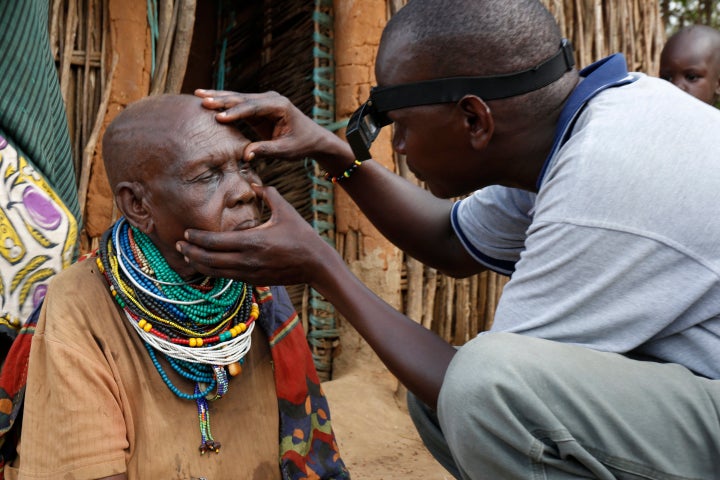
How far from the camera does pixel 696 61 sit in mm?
4848

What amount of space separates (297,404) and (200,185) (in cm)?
78

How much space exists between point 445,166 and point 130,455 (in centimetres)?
124

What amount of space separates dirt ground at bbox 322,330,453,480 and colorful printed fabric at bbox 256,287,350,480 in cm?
118

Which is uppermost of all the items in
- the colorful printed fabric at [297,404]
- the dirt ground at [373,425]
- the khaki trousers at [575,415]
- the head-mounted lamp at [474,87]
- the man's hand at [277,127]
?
the head-mounted lamp at [474,87]

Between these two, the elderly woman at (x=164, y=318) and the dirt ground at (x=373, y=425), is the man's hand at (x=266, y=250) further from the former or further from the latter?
the dirt ground at (x=373, y=425)

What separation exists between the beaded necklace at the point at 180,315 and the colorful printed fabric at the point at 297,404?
0.16m

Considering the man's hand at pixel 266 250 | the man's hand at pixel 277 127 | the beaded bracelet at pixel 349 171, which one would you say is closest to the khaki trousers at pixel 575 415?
the man's hand at pixel 266 250

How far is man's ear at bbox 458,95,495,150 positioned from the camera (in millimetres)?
1961

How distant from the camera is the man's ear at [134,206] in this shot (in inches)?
82.4

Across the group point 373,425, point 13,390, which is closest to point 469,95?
point 13,390

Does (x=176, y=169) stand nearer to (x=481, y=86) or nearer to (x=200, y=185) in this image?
(x=200, y=185)

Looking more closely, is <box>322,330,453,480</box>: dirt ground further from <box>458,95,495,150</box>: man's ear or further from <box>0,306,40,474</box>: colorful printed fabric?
<box>458,95,495,150</box>: man's ear

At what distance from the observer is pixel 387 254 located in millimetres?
4297

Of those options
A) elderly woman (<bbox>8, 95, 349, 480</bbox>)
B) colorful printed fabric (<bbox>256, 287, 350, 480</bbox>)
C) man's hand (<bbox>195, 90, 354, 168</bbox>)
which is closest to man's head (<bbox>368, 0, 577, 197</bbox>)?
man's hand (<bbox>195, 90, 354, 168</bbox>)
